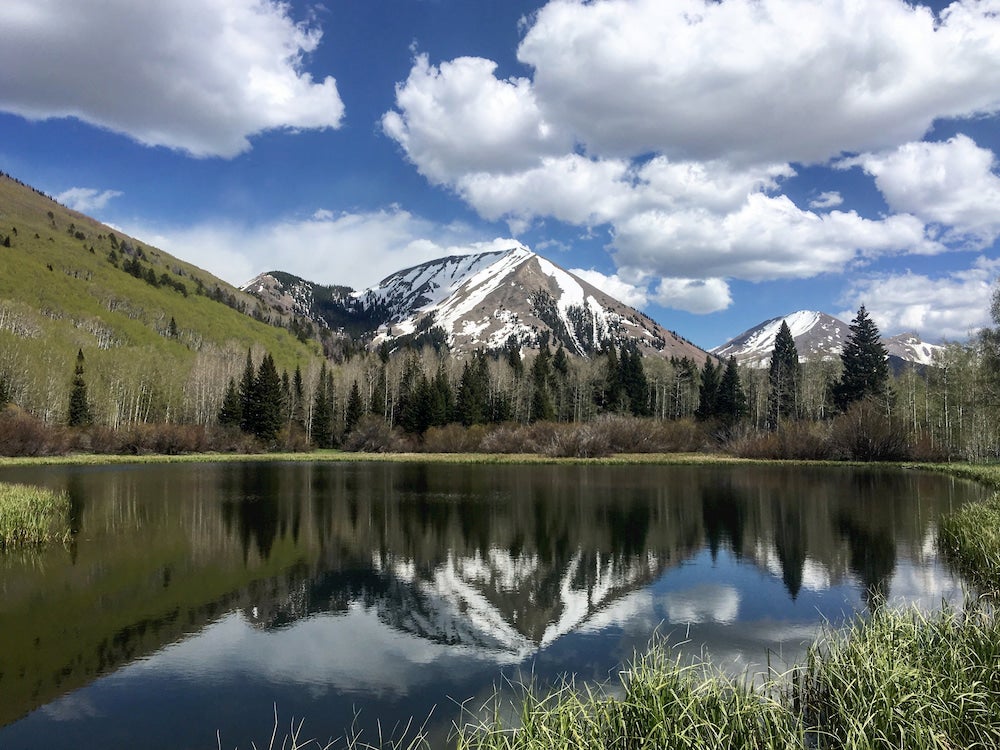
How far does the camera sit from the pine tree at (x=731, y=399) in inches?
4173

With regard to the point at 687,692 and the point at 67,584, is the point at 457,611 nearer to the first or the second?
the point at 687,692

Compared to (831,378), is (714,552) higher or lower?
lower

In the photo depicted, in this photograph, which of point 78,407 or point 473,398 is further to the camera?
point 473,398

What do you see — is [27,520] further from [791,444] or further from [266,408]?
[266,408]

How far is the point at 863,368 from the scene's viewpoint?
91125 millimetres

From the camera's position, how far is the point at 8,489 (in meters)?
31.4

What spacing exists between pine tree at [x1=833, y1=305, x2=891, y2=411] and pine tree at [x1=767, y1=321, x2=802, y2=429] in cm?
801

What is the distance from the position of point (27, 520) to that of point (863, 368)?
96503mm

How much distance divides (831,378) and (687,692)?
11013 centimetres

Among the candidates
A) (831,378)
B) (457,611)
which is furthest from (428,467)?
(831,378)

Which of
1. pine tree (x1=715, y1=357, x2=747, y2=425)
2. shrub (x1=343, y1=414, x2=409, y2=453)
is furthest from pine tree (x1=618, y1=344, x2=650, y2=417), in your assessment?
shrub (x1=343, y1=414, x2=409, y2=453)

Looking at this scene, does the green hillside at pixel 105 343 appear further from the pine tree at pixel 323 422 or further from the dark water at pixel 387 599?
the dark water at pixel 387 599

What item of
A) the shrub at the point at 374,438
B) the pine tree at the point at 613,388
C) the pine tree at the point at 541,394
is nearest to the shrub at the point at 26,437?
the shrub at the point at 374,438

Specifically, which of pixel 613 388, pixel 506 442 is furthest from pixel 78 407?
pixel 613 388
